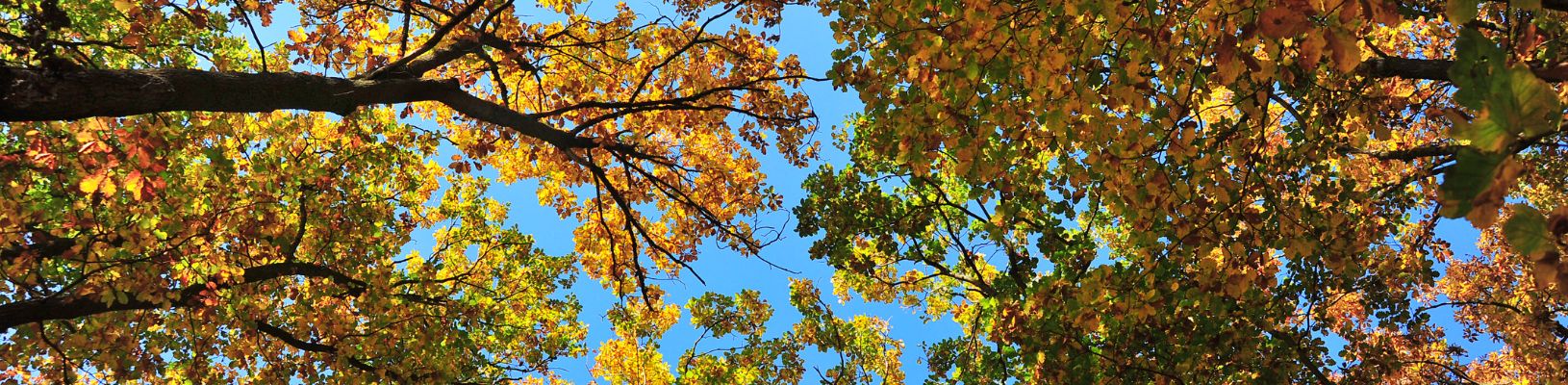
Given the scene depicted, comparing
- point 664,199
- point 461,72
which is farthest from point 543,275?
point 461,72

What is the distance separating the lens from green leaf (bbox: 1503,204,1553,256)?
1.45 m

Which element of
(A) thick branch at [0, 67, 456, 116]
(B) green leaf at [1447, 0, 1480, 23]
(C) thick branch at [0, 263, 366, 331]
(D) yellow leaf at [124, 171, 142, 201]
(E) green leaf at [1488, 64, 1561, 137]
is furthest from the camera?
(C) thick branch at [0, 263, 366, 331]

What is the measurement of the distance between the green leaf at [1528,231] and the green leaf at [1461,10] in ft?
1.69

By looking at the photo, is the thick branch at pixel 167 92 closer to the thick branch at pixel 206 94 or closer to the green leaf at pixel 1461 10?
the thick branch at pixel 206 94

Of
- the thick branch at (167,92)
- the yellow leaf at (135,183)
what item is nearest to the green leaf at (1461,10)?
the thick branch at (167,92)

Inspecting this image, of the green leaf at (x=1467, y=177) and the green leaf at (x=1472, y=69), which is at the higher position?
the green leaf at (x=1472, y=69)

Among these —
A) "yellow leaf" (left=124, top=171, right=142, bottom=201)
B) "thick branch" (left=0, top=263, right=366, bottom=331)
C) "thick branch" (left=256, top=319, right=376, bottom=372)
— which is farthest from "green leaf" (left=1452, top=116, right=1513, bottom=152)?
"thick branch" (left=256, top=319, right=376, bottom=372)

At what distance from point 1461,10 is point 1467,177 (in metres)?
0.62

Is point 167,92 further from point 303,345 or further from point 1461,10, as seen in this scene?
point 1461,10

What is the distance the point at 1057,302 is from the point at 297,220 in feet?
29.2

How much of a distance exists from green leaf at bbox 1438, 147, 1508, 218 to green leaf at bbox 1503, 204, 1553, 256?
3.0 inches

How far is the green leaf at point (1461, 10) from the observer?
175 centimetres

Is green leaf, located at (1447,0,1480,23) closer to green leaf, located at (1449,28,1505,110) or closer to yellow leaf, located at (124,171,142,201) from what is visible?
green leaf, located at (1449,28,1505,110)

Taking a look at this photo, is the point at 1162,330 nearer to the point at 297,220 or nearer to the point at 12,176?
the point at 12,176
